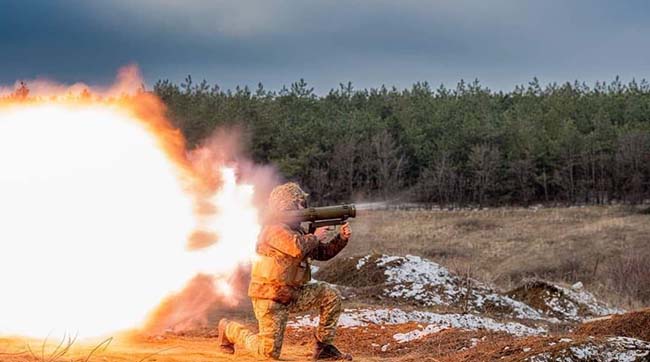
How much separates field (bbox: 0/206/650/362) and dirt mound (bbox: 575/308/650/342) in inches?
0.9

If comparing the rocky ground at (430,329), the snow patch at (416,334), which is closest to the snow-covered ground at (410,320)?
the rocky ground at (430,329)

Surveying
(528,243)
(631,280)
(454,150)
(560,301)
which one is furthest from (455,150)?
(560,301)

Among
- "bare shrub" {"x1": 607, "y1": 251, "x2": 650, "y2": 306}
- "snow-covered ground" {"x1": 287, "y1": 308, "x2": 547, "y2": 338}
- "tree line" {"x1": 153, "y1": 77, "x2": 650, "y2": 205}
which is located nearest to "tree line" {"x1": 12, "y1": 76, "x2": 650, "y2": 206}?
"tree line" {"x1": 153, "y1": 77, "x2": 650, "y2": 205}

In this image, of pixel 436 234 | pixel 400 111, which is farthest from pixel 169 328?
pixel 400 111

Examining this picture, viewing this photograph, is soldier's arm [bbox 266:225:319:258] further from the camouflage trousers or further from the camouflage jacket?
the camouflage trousers

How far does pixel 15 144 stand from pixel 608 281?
1255 inches

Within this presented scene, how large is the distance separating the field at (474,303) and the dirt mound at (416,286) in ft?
0.15

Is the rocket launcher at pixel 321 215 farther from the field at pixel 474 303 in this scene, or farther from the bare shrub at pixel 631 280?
the bare shrub at pixel 631 280

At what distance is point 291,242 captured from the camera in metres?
11.3

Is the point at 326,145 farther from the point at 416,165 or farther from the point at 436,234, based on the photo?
the point at 436,234

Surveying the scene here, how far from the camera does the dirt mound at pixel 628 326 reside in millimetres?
13852

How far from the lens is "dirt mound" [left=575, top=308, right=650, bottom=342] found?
545 inches

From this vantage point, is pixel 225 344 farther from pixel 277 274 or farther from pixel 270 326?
pixel 277 274

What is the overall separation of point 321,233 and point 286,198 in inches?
25.7
